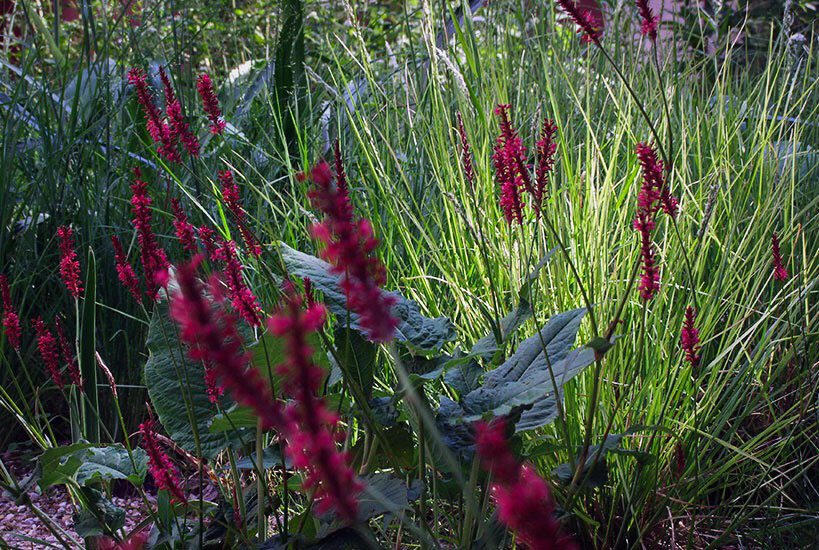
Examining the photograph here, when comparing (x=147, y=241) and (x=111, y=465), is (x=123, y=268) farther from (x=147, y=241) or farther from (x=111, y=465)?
(x=111, y=465)

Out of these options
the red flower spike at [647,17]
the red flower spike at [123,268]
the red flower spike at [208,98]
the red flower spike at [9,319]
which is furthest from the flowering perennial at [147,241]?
the red flower spike at [647,17]

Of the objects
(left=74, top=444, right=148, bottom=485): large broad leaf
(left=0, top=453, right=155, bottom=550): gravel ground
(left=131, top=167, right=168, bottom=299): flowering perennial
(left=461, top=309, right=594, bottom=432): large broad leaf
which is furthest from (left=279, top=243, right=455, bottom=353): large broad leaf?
(left=0, top=453, right=155, bottom=550): gravel ground

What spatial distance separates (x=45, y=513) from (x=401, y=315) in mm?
1003

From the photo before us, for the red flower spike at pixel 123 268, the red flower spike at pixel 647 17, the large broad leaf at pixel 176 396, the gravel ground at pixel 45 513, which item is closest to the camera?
the red flower spike at pixel 647 17

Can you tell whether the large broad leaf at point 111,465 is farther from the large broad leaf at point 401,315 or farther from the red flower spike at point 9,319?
the large broad leaf at point 401,315

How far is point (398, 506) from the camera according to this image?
913 millimetres

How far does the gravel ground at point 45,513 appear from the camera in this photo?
1.53 metres

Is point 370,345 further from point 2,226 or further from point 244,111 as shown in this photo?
point 244,111

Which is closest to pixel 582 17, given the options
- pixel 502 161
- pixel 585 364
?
pixel 502 161

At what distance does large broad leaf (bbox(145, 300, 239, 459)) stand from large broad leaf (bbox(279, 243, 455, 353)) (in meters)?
0.22

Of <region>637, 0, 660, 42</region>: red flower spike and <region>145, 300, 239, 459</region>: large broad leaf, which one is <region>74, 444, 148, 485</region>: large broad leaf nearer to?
<region>145, 300, 239, 459</region>: large broad leaf

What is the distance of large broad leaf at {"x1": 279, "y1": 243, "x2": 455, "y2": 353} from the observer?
1.11m

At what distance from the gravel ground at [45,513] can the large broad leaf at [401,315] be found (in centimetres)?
64

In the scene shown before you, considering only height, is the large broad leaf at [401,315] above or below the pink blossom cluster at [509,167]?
below
